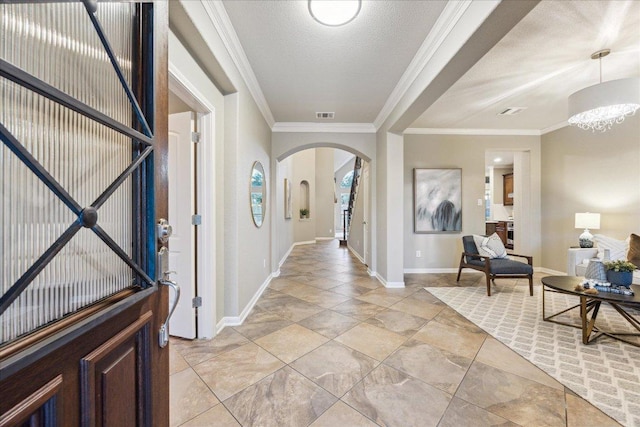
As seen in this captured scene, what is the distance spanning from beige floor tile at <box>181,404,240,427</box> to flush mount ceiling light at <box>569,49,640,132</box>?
13.3 feet

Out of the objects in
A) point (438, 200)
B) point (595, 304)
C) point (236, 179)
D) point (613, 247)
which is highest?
point (236, 179)

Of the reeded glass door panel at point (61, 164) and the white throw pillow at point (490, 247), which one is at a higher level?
the reeded glass door panel at point (61, 164)

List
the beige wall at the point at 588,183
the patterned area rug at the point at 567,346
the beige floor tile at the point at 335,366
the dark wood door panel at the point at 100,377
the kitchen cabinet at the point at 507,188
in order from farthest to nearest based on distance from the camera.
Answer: the kitchen cabinet at the point at 507,188, the beige wall at the point at 588,183, the beige floor tile at the point at 335,366, the patterned area rug at the point at 567,346, the dark wood door panel at the point at 100,377

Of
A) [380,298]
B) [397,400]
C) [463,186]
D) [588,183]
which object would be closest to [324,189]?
[463,186]

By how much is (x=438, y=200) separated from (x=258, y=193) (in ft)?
11.0

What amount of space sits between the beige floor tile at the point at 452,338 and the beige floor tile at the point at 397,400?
608 millimetres

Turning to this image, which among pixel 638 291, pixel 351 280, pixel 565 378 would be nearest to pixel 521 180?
pixel 638 291

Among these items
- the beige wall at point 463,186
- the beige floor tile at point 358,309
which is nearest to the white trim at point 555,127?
the beige wall at point 463,186

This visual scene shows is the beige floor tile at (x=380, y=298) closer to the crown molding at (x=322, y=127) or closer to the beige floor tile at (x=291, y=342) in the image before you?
the beige floor tile at (x=291, y=342)

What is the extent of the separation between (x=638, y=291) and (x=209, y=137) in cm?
412

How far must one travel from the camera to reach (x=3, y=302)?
40 cm

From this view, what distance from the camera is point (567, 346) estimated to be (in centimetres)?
219

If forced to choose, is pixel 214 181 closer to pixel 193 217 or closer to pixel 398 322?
pixel 193 217

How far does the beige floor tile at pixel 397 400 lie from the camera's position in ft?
4.76
